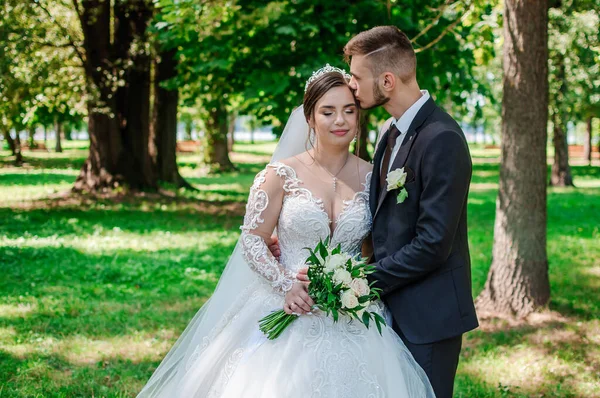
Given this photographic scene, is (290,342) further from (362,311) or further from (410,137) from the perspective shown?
(410,137)

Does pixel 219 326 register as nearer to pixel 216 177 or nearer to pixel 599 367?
pixel 599 367

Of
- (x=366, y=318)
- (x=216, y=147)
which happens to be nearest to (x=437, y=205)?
(x=366, y=318)

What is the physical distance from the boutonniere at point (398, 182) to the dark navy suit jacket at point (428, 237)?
5 centimetres

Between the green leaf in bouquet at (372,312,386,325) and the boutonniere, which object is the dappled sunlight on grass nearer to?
the green leaf in bouquet at (372,312,386,325)

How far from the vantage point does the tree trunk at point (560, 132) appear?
21.4 metres

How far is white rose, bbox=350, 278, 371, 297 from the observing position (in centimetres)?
302

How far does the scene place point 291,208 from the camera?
3.52 m

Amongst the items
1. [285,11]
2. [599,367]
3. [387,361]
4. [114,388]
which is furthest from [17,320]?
[285,11]

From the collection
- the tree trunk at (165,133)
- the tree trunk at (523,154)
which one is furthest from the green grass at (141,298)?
the tree trunk at (165,133)

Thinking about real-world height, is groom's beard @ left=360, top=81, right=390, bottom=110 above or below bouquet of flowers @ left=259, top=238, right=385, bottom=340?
above

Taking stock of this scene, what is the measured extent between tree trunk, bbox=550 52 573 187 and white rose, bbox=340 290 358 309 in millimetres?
20048

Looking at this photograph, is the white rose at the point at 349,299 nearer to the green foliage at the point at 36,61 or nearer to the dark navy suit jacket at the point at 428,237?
the dark navy suit jacket at the point at 428,237

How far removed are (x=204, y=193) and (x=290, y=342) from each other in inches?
660

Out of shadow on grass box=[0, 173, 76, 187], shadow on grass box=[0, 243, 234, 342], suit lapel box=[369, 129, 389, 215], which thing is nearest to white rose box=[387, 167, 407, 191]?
suit lapel box=[369, 129, 389, 215]
